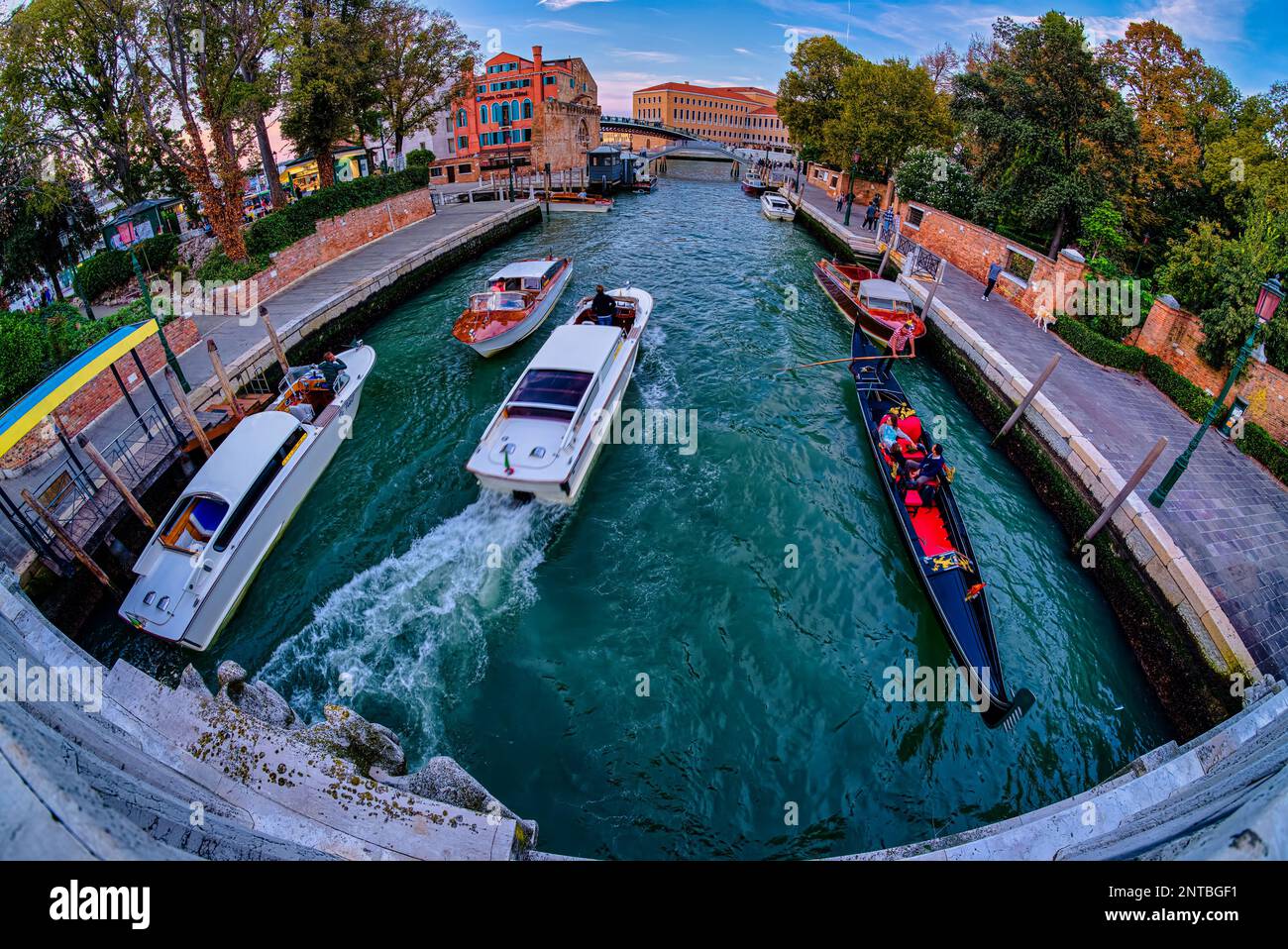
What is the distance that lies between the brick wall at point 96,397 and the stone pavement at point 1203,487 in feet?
59.2

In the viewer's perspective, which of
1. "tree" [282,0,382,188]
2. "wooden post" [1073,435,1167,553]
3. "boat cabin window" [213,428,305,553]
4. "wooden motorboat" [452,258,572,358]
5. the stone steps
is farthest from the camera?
"tree" [282,0,382,188]

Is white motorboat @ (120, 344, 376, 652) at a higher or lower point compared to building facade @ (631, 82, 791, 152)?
lower

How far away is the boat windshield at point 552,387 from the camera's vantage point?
10344 mm

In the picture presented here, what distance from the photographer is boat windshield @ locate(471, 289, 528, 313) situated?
53.4 feet

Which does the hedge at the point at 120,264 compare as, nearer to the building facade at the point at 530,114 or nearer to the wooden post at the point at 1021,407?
the wooden post at the point at 1021,407

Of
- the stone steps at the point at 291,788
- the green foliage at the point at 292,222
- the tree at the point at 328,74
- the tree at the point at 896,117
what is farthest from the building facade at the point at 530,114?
the stone steps at the point at 291,788

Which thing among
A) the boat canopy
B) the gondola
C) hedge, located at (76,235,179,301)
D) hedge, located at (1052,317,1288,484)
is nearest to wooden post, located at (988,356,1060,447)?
the gondola

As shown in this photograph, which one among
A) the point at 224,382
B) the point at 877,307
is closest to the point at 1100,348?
the point at 877,307

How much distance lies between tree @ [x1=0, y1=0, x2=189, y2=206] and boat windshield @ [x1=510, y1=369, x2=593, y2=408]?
14108 mm

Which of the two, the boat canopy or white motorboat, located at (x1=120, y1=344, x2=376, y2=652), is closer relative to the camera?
white motorboat, located at (x1=120, y1=344, x2=376, y2=652)

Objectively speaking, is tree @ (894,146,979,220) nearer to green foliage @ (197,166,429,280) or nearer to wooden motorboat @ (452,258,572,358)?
wooden motorboat @ (452,258,572,358)

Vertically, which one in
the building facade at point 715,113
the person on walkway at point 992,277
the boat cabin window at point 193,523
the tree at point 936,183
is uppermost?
the building facade at point 715,113

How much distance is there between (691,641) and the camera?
7.91 m

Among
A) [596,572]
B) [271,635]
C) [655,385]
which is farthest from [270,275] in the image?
[596,572]
